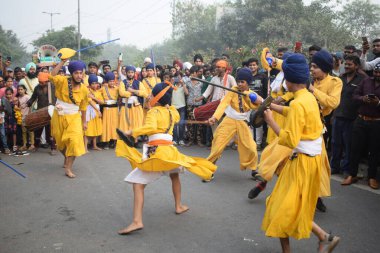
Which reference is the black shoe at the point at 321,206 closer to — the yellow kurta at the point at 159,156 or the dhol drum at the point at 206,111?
the yellow kurta at the point at 159,156

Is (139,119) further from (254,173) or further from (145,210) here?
(145,210)

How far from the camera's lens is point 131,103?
10.8 metres

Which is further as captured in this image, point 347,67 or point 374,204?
point 347,67

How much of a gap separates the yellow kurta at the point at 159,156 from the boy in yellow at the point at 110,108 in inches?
227

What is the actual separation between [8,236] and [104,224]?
1.11m

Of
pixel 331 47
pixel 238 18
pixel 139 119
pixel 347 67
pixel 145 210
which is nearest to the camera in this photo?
pixel 145 210

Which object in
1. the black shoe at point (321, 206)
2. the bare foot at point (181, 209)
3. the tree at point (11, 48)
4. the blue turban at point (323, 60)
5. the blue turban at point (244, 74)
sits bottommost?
the bare foot at point (181, 209)

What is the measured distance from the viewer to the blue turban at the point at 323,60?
4691 mm

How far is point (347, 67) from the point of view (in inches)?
277

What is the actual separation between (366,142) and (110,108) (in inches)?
257

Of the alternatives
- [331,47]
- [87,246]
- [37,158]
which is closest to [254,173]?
[87,246]

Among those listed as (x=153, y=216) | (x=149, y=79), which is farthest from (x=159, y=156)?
(x=149, y=79)

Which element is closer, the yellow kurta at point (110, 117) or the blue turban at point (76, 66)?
the blue turban at point (76, 66)

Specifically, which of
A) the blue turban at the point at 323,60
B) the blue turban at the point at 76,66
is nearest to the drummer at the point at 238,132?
the blue turban at the point at 323,60
